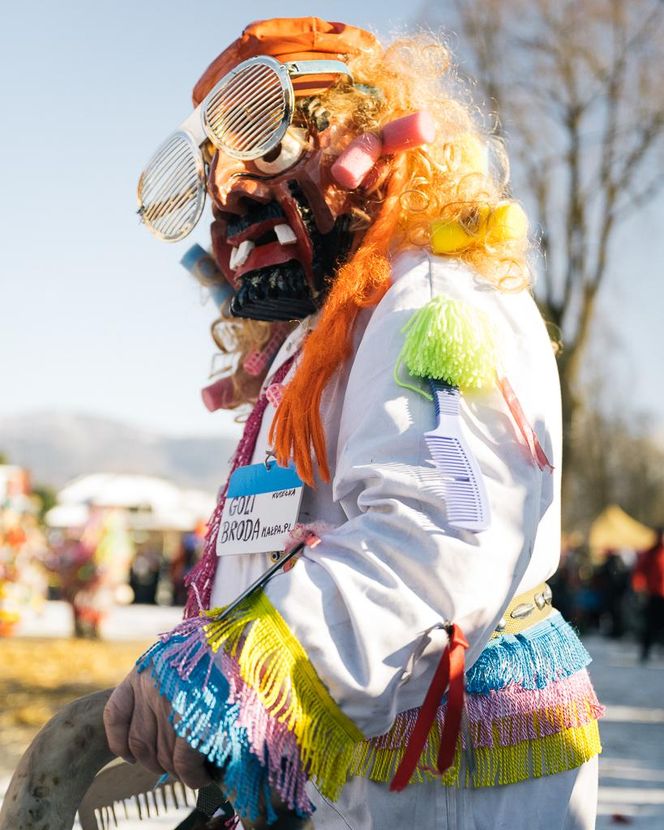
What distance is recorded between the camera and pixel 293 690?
1.26 m

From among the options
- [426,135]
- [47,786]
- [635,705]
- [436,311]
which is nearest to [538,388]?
[436,311]

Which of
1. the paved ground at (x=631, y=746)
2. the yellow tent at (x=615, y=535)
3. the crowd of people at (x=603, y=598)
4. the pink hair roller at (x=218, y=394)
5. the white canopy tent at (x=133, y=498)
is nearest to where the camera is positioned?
the pink hair roller at (x=218, y=394)

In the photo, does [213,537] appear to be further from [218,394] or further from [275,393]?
[218,394]

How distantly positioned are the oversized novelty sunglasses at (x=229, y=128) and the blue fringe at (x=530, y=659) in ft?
3.10

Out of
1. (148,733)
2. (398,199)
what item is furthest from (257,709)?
(398,199)

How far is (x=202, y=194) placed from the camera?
200 cm

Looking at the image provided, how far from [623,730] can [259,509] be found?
6.79 meters

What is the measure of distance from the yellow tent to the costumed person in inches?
1132

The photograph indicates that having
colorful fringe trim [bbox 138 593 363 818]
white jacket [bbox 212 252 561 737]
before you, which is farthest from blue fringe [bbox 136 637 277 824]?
white jacket [bbox 212 252 561 737]

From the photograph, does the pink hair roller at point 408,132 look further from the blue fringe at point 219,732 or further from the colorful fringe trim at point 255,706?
the blue fringe at point 219,732

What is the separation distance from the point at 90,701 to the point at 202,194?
103 cm

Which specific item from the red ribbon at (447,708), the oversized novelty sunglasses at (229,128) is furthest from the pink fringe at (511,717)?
the oversized novelty sunglasses at (229,128)

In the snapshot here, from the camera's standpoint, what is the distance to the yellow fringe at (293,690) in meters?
1.25

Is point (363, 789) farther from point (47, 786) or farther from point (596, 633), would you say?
point (596, 633)
